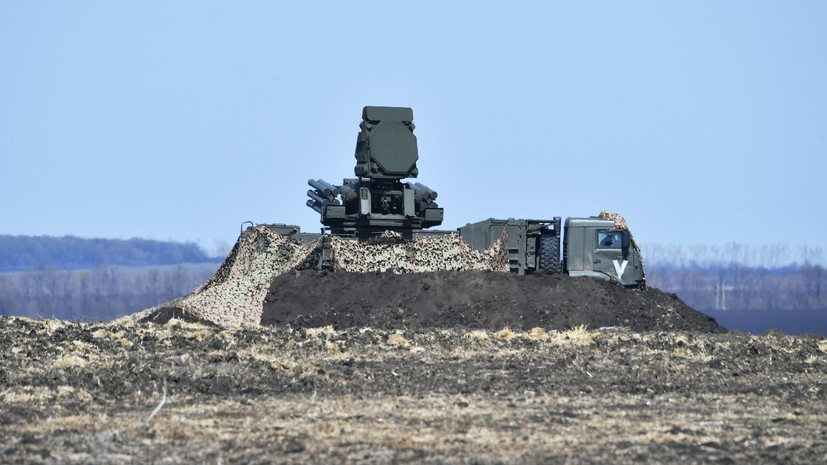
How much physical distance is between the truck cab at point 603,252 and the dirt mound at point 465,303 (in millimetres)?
1145

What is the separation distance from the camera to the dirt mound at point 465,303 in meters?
33.3

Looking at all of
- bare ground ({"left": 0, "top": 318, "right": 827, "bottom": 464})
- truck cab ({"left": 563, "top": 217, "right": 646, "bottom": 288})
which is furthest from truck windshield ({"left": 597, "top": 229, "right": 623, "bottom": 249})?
bare ground ({"left": 0, "top": 318, "right": 827, "bottom": 464})

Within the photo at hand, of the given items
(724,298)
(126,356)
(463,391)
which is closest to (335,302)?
(126,356)

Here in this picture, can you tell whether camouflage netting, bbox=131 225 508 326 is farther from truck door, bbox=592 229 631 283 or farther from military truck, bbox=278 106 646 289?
truck door, bbox=592 229 631 283

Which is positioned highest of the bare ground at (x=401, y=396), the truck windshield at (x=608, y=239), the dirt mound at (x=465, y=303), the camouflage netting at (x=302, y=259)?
the truck windshield at (x=608, y=239)

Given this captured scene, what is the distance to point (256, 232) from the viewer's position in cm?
3650

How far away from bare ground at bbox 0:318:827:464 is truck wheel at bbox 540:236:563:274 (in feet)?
26.0

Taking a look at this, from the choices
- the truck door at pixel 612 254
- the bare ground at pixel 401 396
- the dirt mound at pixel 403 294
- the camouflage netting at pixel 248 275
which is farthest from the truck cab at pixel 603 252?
the bare ground at pixel 401 396

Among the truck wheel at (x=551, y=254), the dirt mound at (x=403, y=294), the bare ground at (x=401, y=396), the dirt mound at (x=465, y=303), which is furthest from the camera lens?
the truck wheel at (x=551, y=254)

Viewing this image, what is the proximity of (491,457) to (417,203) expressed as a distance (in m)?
23.8

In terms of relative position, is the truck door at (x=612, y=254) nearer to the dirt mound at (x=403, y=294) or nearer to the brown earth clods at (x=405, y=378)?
the dirt mound at (x=403, y=294)

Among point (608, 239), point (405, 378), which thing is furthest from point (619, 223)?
point (405, 378)

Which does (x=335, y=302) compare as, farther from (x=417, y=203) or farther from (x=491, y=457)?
(x=491, y=457)

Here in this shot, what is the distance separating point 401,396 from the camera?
63.4ft
